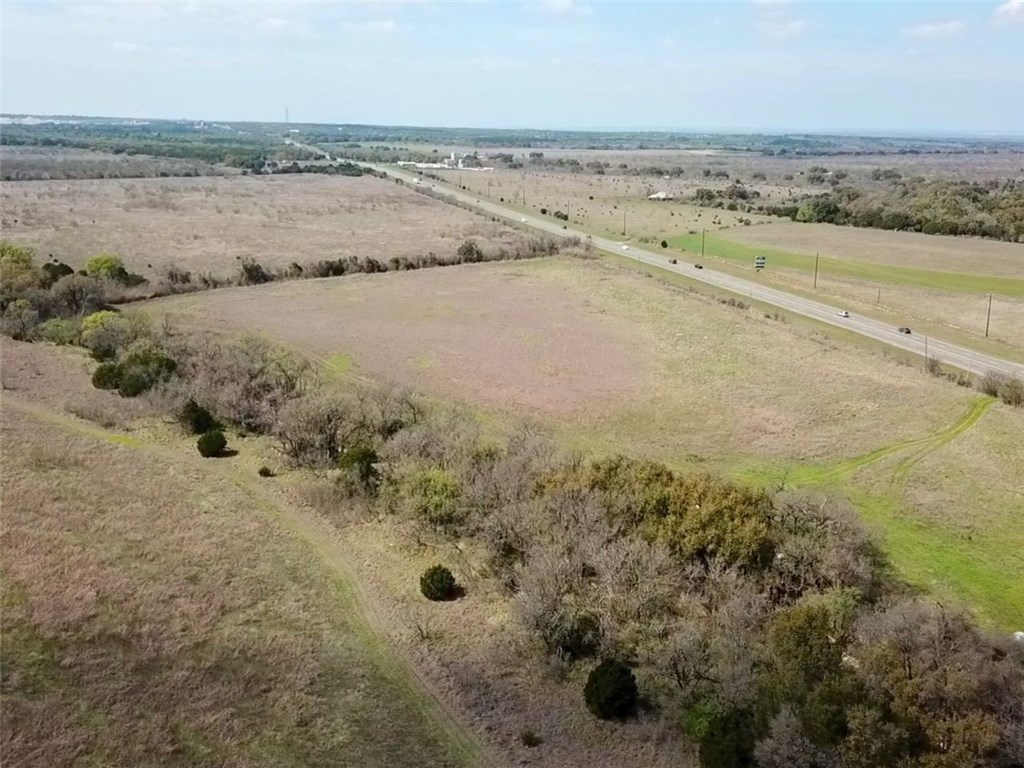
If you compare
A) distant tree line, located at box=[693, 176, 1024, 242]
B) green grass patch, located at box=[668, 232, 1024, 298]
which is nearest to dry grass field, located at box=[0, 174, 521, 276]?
green grass patch, located at box=[668, 232, 1024, 298]

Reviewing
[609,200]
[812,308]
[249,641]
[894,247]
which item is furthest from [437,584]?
[609,200]

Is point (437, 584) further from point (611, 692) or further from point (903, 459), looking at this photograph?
point (903, 459)

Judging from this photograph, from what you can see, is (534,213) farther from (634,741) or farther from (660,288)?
(634,741)

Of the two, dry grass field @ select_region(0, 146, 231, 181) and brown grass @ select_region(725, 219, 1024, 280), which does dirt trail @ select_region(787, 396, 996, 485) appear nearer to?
brown grass @ select_region(725, 219, 1024, 280)

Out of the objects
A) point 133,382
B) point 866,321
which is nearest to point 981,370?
point 866,321

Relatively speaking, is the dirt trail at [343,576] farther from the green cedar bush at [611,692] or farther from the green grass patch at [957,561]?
the green grass patch at [957,561]

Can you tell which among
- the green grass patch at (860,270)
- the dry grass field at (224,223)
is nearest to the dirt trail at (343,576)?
the dry grass field at (224,223)
